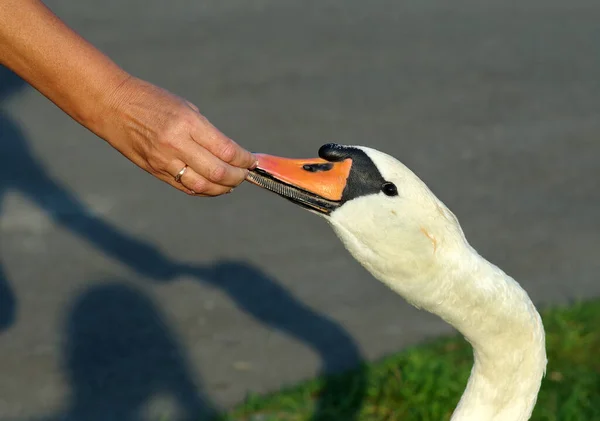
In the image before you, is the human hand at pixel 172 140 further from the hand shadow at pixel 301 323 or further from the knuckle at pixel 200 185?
the hand shadow at pixel 301 323

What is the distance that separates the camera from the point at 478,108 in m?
8.12

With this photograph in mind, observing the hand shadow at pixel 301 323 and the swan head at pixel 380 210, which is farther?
the hand shadow at pixel 301 323

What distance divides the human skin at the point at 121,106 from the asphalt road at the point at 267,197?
2390 mm

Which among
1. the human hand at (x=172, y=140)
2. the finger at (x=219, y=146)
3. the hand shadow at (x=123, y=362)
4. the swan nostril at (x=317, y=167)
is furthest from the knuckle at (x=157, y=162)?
the hand shadow at (x=123, y=362)

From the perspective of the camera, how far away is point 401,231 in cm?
232

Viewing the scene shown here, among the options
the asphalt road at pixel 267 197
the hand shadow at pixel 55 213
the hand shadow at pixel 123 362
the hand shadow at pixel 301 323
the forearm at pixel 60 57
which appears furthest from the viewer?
the hand shadow at pixel 55 213

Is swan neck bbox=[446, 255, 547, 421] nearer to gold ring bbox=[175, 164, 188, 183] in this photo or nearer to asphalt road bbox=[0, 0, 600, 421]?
gold ring bbox=[175, 164, 188, 183]

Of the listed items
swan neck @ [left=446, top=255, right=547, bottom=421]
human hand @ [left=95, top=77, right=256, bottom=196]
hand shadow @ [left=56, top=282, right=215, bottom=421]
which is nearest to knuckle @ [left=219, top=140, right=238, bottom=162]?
human hand @ [left=95, top=77, right=256, bottom=196]

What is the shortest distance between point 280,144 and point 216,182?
497cm

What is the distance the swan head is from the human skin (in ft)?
0.44

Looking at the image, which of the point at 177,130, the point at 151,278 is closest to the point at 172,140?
the point at 177,130

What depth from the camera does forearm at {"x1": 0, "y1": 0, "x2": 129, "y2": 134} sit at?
8.07ft

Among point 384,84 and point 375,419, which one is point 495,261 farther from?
point 384,84

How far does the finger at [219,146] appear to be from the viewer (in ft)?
7.70
